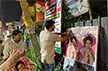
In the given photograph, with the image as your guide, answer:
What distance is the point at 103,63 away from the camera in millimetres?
2273

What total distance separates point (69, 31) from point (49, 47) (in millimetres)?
629

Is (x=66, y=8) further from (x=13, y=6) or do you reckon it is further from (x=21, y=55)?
(x=13, y=6)

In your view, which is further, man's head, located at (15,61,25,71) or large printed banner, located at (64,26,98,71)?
man's head, located at (15,61,25,71)

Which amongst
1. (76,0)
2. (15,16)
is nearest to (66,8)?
(76,0)

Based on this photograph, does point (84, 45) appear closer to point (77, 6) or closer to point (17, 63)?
point (77, 6)

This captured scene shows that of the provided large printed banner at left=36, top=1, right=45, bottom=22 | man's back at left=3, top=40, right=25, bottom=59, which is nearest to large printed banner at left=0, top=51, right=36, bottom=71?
man's back at left=3, top=40, right=25, bottom=59

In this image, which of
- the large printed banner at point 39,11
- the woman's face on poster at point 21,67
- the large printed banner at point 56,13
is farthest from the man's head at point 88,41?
the large printed banner at point 39,11

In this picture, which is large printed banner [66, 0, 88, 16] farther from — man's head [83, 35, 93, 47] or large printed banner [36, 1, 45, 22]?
large printed banner [36, 1, 45, 22]

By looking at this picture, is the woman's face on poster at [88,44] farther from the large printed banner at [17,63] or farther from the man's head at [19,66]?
the man's head at [19,66]

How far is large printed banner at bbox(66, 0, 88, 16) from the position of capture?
2.74 meters

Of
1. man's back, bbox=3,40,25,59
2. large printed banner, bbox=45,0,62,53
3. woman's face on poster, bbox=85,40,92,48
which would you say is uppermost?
large printed banner, bbox=45,0,62,53

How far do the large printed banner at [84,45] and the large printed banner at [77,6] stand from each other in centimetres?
44

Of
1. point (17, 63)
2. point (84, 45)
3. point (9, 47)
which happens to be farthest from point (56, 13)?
point (17, 63)

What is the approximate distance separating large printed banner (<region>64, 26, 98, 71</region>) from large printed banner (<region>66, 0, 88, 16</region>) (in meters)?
0.44
